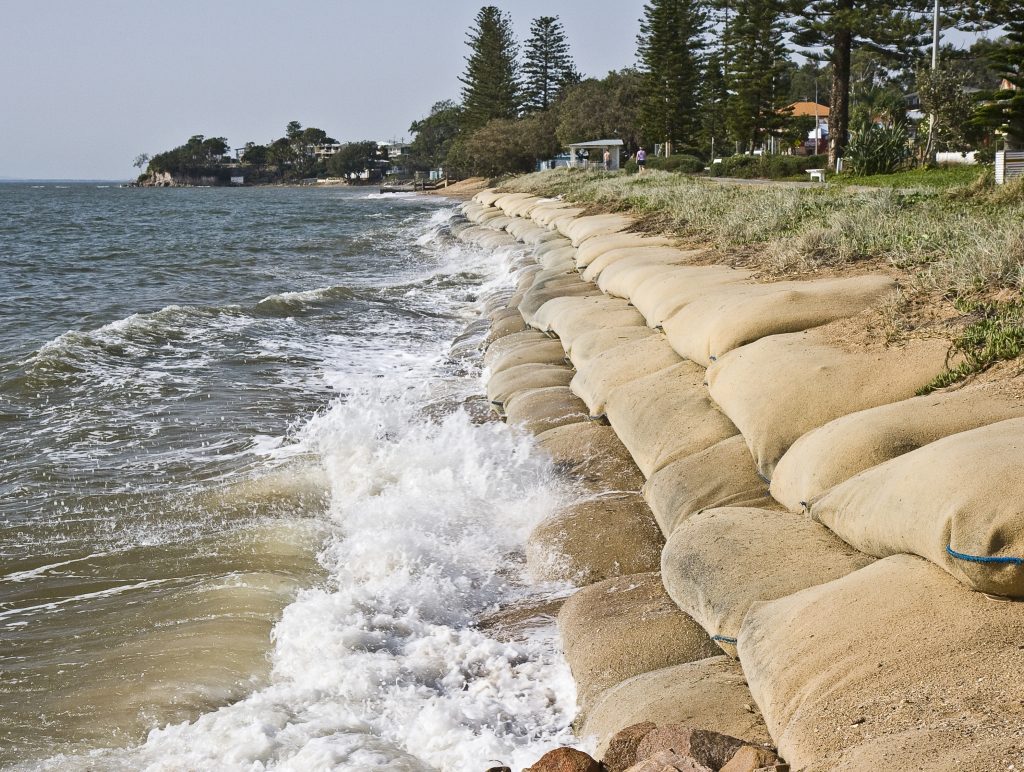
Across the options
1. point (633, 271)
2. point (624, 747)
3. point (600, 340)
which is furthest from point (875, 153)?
point (624, 747)

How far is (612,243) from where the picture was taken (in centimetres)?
1331

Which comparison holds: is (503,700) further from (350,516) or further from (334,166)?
(334,166)

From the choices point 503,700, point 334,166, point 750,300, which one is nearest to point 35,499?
point 503,700

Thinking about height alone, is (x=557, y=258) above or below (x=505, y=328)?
above

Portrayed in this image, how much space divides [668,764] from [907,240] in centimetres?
623

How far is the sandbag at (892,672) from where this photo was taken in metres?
2.64

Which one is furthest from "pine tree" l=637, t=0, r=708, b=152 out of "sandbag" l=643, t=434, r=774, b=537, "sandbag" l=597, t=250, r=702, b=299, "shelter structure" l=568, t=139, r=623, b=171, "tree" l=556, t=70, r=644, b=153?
"sandbag" l=643, t=434, r=774, b=537

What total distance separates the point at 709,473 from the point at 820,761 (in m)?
2.58

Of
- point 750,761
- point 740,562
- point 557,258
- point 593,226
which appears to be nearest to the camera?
point 750,761

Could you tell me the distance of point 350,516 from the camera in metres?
6.38

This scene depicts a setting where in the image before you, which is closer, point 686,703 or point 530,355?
point 686,703

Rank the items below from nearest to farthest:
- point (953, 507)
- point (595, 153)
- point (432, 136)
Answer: point (953, 507), point (595, 153), point (432, 136)

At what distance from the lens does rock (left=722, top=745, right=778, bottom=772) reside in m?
2.80

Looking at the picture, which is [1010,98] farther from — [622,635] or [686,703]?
[686,703]
